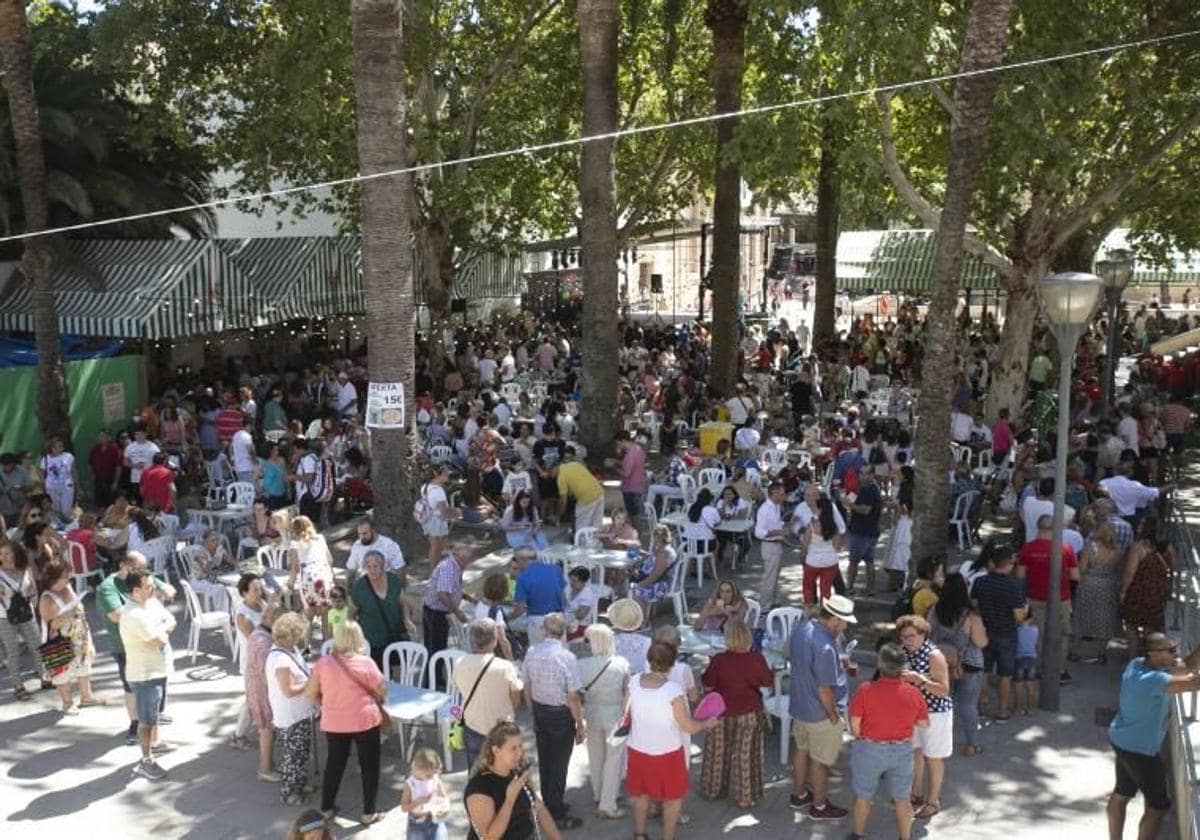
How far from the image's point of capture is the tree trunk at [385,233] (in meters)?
12.3

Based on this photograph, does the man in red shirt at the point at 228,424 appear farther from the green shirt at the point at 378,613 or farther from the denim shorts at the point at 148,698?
the denim shorts at the point at 148,698

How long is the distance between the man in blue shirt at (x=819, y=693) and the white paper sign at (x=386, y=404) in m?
6.25

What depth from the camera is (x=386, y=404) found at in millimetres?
12695

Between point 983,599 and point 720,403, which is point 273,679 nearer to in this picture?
point 983,599

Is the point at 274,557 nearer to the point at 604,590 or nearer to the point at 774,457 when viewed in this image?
the point at 604,590

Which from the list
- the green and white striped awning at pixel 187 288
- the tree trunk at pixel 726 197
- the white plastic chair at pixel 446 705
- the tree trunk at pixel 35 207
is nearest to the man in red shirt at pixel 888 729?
the white plastic chair at pixel 446 705

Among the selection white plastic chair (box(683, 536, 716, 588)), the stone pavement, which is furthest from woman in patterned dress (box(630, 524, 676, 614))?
the stone pavement

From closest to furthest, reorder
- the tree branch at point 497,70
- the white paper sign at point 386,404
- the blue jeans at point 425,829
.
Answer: the blue jeans at point 425,829
the white paper sign at point 386,404
the tree branch at point 497,70

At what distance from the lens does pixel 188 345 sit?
25.3 metres

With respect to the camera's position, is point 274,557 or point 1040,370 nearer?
point 274,557

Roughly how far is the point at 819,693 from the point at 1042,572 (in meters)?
3.29

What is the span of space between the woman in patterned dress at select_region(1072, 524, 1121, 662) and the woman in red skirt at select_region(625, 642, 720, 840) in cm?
460

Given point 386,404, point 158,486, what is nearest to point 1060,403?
point 386,404

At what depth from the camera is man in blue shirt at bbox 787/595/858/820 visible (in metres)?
7.45
